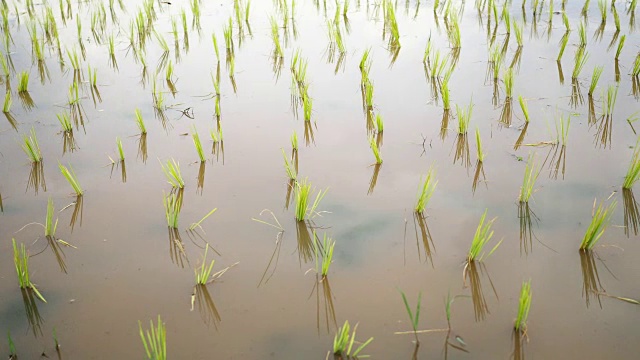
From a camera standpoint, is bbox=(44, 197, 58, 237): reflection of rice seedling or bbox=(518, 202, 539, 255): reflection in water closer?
bbox=(518, 202, 539, 255): reflection in water

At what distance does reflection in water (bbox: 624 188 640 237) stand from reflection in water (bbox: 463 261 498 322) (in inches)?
23.6

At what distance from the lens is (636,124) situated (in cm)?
269

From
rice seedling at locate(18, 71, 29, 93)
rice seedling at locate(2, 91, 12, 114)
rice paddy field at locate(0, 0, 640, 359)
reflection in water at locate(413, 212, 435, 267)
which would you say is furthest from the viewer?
rice seedling at locate(18, 71, 29, 93)

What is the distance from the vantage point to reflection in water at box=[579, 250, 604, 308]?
1700 mm

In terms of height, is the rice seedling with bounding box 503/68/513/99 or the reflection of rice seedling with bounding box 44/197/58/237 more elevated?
the rice seedling with bounding box 503/68/513/99

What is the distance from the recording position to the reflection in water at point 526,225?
6.30ft

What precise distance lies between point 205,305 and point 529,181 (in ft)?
4.58

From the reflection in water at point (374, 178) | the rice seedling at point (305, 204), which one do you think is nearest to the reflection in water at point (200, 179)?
the rice seedling at point (305, 204)

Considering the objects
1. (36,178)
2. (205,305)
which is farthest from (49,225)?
(205,305)

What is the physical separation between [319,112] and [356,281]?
4.68 feet

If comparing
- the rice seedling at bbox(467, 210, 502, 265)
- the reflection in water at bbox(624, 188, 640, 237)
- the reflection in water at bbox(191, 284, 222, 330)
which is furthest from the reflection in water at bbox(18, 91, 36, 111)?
the reflection in water at bbox(624, 188, 640, 237)

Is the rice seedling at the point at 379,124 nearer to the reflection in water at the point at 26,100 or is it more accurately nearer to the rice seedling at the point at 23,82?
the reflection in water at the point at 26,100

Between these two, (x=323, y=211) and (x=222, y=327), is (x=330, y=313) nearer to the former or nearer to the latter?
(x=222, y=327)

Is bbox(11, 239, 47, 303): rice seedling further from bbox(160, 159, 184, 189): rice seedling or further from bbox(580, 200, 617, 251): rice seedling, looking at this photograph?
bbox(580, 200, 617, 251): rice seedling
